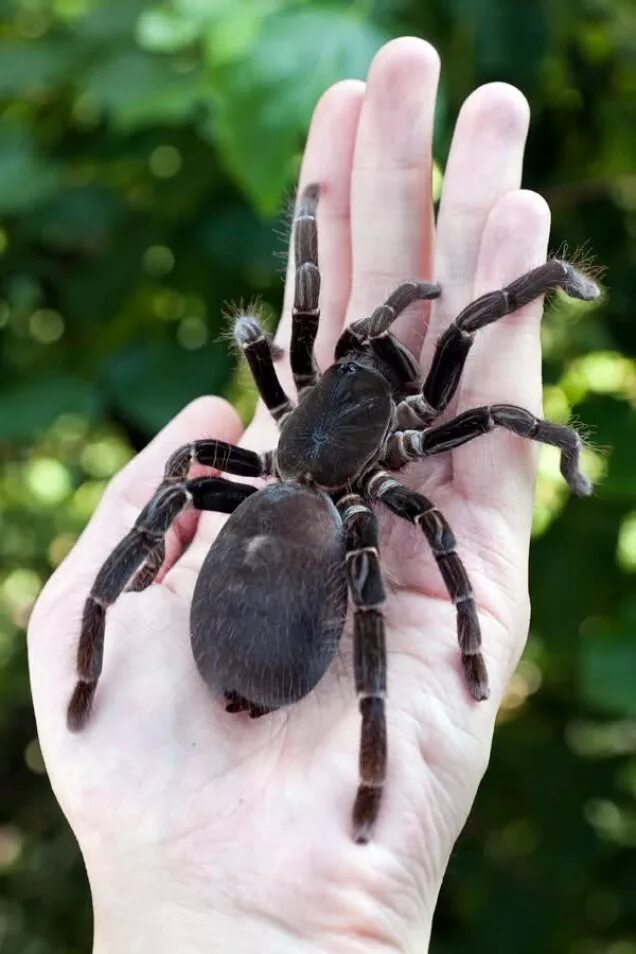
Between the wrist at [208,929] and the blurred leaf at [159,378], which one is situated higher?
the blurred leaf at [159,378]

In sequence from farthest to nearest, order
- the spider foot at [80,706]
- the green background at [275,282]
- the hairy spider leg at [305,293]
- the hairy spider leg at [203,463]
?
the hairy spider leg at [305,293] < the hairy spider leg at [203,463] < the green background at [275,282] < the spider foot at [80,706]

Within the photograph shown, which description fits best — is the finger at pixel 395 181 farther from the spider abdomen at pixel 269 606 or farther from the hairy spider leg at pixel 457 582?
the spider abdomen at pixel 269 606

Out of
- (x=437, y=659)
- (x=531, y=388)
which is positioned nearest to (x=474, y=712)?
(x=437, y=659)

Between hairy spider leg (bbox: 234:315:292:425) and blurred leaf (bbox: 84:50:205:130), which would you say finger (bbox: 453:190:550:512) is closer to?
hairy spider leg (bbox: 234:315:292:425)

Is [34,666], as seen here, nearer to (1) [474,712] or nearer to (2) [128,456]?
(1) [474,712]

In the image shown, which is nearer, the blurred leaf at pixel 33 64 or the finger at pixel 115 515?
the finger at pixel 115 515

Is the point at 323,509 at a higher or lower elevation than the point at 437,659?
higher

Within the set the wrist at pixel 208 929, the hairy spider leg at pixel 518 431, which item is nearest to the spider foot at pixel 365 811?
the wrist at pixel 208 929
